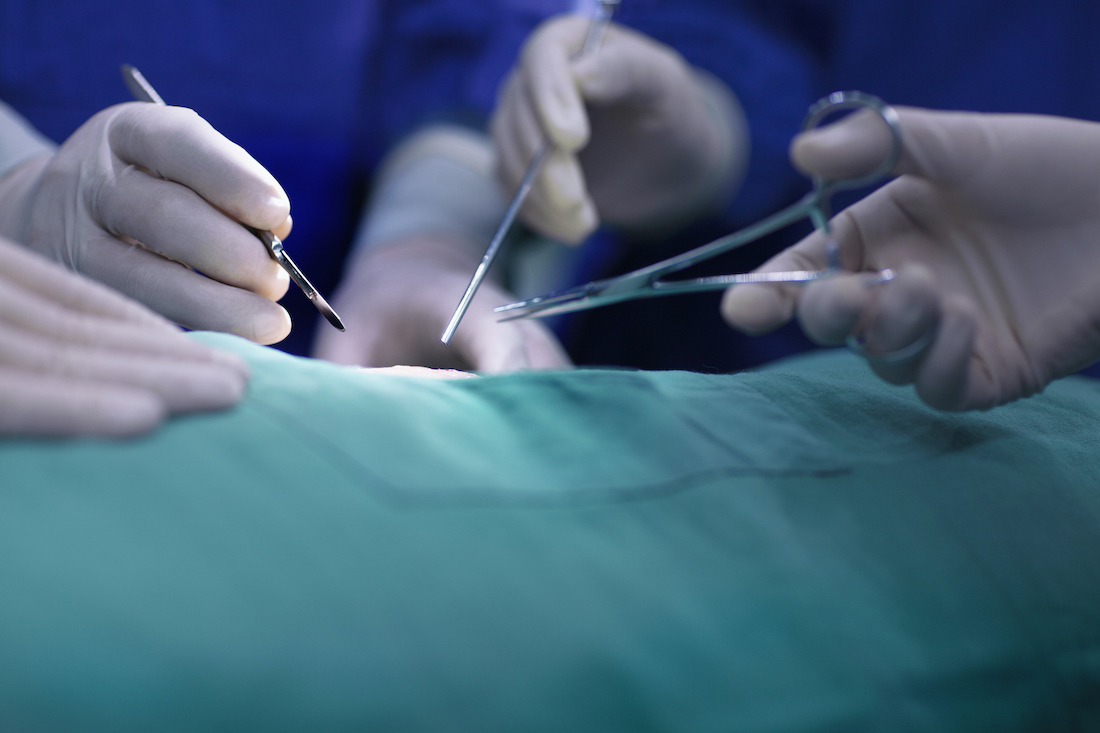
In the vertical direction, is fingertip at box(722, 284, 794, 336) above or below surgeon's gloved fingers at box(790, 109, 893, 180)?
below

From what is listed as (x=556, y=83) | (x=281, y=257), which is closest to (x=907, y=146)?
(x=281, y=257)

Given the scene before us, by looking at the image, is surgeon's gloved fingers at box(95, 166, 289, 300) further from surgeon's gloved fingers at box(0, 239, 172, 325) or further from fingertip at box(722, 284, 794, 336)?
fingertip at box(722, 284, 794, 336)

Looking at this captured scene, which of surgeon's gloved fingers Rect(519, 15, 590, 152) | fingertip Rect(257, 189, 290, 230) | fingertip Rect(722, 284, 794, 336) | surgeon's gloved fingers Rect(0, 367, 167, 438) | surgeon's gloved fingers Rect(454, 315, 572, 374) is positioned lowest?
surgeon's gloved fingers Rect(454, 315, 572, 374)

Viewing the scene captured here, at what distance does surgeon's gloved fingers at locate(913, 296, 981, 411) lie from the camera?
65cm

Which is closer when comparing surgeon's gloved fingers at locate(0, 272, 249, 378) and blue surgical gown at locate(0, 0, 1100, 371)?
surgeon's gloved fingers at locate(0, 272, 249, 378)

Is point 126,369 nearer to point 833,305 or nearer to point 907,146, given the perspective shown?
point 833,305

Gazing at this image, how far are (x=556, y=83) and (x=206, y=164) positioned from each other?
2.28ft

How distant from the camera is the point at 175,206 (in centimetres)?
92

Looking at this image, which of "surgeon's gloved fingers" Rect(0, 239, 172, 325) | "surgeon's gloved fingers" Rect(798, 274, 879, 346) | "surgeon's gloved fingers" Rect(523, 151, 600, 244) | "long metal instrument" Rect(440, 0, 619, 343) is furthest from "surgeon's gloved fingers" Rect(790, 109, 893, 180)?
"surgeon's gloved fingers" Rect(523, 151, 600, 244)

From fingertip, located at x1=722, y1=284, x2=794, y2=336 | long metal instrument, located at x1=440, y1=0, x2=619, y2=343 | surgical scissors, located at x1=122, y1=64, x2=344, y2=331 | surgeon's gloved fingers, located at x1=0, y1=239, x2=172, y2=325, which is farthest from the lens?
long metal instrument, located at x1=440, y1=0, x2=619, y2=343

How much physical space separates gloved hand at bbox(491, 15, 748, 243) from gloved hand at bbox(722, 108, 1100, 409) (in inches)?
25.7

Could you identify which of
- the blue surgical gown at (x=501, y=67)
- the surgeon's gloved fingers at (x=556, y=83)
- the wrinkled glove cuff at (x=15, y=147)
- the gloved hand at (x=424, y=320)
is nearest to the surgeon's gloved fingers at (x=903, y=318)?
the gloved hand at (x=424, y=320)

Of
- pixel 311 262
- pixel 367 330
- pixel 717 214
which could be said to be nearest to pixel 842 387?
pixel 367 330

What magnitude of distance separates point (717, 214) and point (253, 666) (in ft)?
5.76
